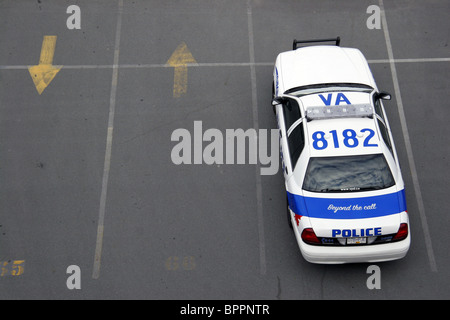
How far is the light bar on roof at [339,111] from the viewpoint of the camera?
6707mm

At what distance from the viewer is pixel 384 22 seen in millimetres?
9867

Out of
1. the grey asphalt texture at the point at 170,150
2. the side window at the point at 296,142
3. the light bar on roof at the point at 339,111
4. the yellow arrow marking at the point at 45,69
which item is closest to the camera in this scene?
the light bar on roof at the point at 339,111

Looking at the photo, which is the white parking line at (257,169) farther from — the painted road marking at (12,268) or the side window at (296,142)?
the painted road marking at (12,268)

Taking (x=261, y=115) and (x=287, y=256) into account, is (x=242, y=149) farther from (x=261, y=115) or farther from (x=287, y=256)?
(x=287, y=256)

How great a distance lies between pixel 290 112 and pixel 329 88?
851mm

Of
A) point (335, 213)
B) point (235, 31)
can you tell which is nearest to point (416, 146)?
point (335, 213)

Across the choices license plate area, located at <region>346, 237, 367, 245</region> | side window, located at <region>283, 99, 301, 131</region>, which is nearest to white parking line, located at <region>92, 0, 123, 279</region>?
side window, located at <region>283, 99, 301, 131</region>

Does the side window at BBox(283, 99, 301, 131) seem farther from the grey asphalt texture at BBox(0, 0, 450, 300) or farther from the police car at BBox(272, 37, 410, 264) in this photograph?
the grey asphalt texture at BBox(0, 0, 450, 300)

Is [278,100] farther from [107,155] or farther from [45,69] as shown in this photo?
[45,69]

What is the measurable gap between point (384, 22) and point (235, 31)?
3770 mm

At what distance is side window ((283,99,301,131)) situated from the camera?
7227 mm

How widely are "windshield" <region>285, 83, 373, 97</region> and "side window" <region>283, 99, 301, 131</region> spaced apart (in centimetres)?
19

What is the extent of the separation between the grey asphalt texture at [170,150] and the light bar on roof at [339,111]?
5.96 feet

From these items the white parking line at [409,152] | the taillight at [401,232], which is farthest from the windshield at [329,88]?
the taillight at [401,232]
